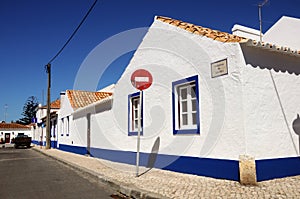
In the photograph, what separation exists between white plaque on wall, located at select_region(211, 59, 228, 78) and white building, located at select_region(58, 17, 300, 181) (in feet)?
0.08

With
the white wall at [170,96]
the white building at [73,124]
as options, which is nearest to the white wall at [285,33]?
the white wall at [170,96]

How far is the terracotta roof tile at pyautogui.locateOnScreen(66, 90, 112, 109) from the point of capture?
20.0 meters

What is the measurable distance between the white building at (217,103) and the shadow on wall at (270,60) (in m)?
0.02

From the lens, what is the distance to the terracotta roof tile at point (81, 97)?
19969mm

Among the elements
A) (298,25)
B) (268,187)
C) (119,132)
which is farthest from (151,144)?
(298,25)

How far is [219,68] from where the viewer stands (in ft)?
23.0

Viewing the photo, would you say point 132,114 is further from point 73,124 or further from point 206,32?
point 73,124

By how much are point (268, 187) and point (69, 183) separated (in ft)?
16.6

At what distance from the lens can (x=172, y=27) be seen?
8.83 metres

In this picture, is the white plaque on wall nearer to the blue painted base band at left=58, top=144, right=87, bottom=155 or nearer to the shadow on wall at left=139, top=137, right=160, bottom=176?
the shadow on wall at left=139, top=137, right=160, bottom=176

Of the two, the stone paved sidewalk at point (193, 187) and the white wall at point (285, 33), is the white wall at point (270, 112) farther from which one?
the white wall at point (285, 33)

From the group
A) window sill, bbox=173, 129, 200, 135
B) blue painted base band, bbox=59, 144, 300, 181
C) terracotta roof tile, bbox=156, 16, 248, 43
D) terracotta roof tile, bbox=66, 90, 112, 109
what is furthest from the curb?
terracotta roof tile, bbox=66, 90, 112, 109

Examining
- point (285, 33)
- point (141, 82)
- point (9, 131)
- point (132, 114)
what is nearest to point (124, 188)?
point (141, 82)

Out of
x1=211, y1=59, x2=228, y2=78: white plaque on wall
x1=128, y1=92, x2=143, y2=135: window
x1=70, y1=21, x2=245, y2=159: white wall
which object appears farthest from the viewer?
x1=128, y1=92, x2=143, y2=135: window
